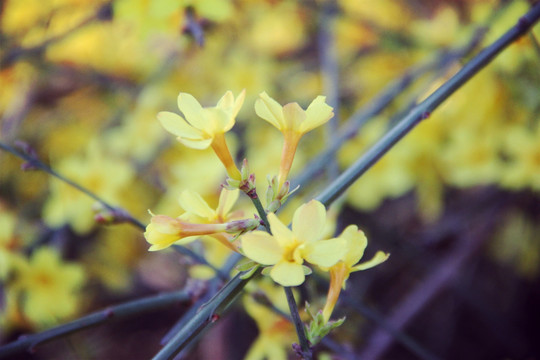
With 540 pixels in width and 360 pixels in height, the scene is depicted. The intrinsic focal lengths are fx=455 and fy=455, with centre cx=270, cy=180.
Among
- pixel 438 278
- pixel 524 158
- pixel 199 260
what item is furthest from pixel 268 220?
pixel 438 278

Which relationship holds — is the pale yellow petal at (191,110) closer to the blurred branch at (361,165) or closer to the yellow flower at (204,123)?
the yellow flower at (204,123)

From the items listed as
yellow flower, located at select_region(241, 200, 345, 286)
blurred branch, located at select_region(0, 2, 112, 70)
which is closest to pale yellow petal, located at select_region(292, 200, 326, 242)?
yellow flower, located at select_region(241, 200, 345, 286)

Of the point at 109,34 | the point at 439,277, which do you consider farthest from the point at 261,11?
the point at 439,277

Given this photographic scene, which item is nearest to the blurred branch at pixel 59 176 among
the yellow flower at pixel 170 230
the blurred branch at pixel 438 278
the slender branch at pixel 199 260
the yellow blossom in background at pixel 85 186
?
the slender branch at pixel 199 260

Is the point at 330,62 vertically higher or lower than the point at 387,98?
higher

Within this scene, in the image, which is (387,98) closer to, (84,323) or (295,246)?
(295,246)

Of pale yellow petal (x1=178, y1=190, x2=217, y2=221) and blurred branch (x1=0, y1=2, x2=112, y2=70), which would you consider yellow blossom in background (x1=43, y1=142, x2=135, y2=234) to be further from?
pale yellow petal (x1=178, y1=190, x2=217, y2=221)

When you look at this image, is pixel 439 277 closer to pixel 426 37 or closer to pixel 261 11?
pixel 426 37
